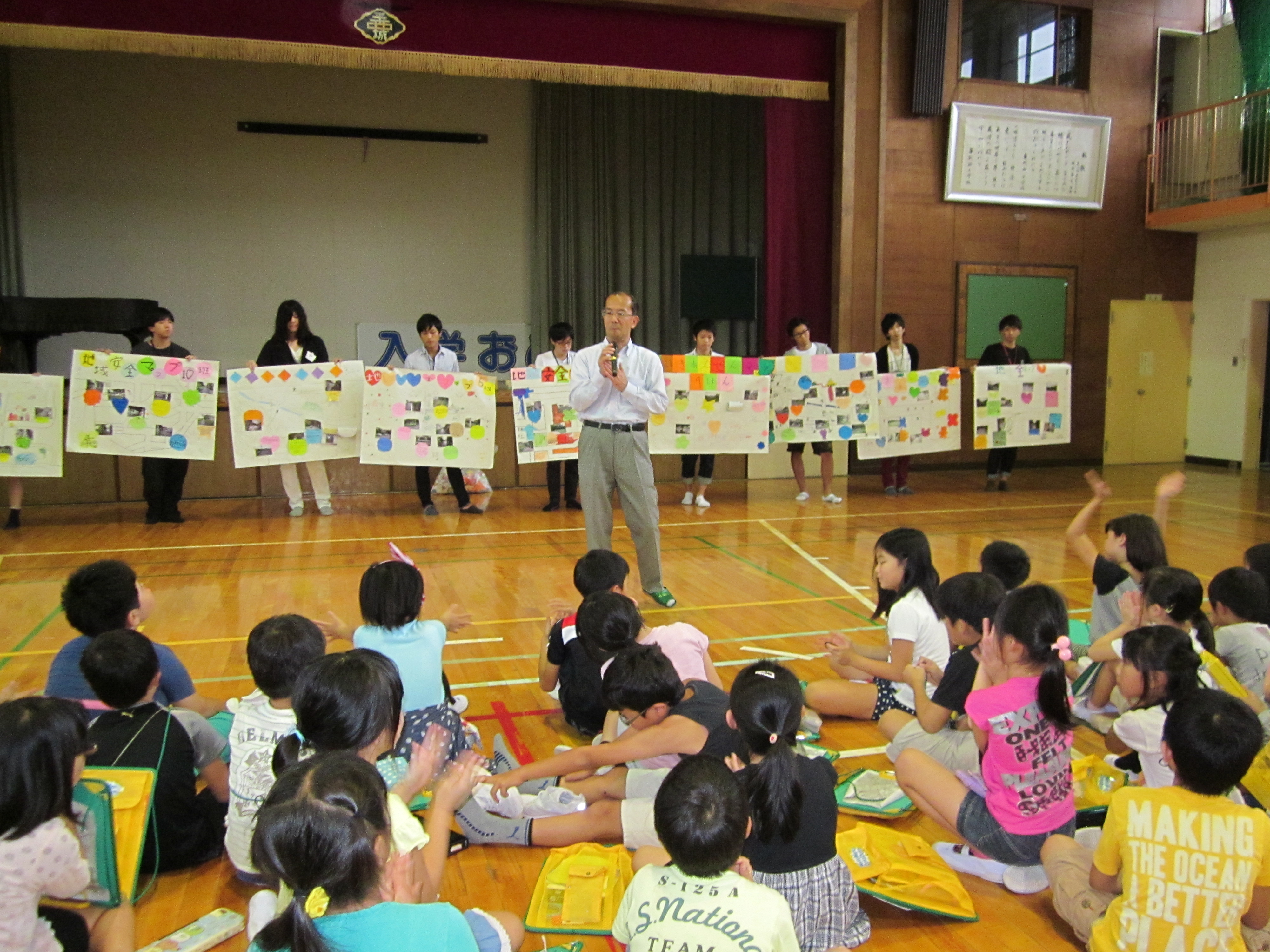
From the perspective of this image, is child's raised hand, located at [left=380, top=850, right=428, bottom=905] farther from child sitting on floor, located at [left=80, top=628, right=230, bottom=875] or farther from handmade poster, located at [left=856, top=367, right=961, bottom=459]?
handmade poster, located at [left=856, top=367, right=961, bottom=459]

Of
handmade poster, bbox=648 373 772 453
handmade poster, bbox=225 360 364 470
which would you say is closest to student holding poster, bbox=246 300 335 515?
handmade poster, bbox=225 360 364 470

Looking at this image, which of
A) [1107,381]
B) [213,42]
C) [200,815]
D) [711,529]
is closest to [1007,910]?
[200,815]

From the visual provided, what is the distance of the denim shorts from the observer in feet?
8.14

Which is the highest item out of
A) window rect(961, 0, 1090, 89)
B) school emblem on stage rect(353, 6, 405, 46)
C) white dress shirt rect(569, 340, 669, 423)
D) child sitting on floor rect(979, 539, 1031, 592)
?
window rect(961, 0, 1090, 89)

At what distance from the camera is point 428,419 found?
7.86m

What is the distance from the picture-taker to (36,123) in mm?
10305

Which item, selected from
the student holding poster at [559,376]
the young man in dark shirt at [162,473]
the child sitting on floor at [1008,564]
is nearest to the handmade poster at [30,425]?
the young man in dark shirt at [162,473]

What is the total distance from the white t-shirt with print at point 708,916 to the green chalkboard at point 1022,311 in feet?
32.2

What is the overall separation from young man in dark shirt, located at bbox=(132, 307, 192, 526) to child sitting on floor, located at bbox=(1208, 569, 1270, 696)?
6817mm

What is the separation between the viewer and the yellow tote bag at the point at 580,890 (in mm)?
2328

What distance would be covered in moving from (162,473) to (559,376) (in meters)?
3.07

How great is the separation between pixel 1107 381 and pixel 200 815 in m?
11.1

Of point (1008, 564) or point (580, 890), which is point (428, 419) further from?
point (580, 890)

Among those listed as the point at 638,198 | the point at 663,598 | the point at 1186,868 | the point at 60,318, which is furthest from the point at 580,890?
the point at 638,198
